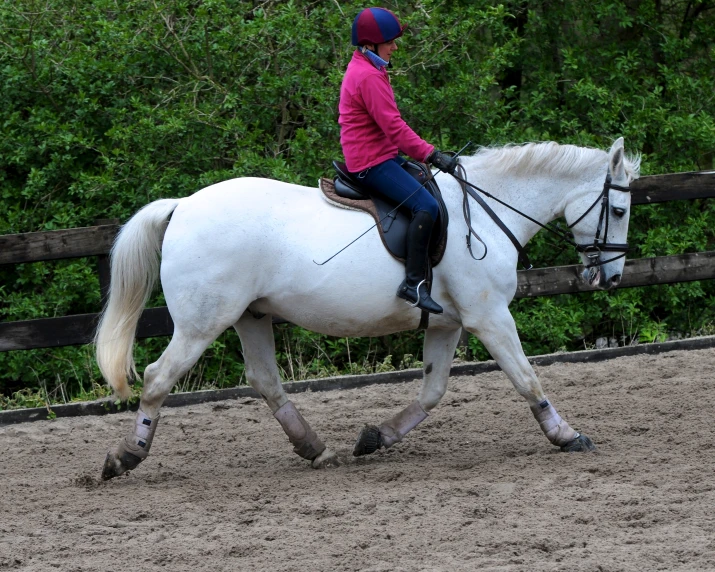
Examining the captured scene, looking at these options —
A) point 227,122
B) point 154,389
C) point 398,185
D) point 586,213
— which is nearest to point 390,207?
point 398,185

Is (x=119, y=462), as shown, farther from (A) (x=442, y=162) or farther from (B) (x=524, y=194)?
(B) (x=524, y=194)

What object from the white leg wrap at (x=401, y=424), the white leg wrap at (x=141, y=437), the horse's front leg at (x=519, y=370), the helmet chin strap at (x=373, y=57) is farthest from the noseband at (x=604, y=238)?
the white leg wrap at (x=141, y=437)

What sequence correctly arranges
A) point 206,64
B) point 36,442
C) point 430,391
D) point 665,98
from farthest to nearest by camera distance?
point 665,98
point 206,64
point 36,442
point 430,391

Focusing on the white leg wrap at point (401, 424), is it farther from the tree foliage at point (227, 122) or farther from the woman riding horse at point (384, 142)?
the tree foliage at point (227, 122)

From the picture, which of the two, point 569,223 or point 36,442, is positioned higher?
point 569,223

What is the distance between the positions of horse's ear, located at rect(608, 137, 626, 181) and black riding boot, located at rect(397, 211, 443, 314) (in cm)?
114

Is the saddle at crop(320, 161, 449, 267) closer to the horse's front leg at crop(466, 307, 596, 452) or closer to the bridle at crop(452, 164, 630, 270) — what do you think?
the bridle at crop(452, 164, 630, 270)

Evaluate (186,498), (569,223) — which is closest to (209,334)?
(186,498)

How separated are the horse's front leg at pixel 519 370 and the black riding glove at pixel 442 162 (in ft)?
2.80

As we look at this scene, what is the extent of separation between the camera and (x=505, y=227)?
18.4 feet

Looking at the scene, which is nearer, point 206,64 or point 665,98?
point 206,64

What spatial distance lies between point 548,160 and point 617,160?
394 millimetres

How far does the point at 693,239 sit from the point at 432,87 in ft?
9.89

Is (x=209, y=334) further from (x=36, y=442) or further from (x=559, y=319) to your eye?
(x=559, y=319)
